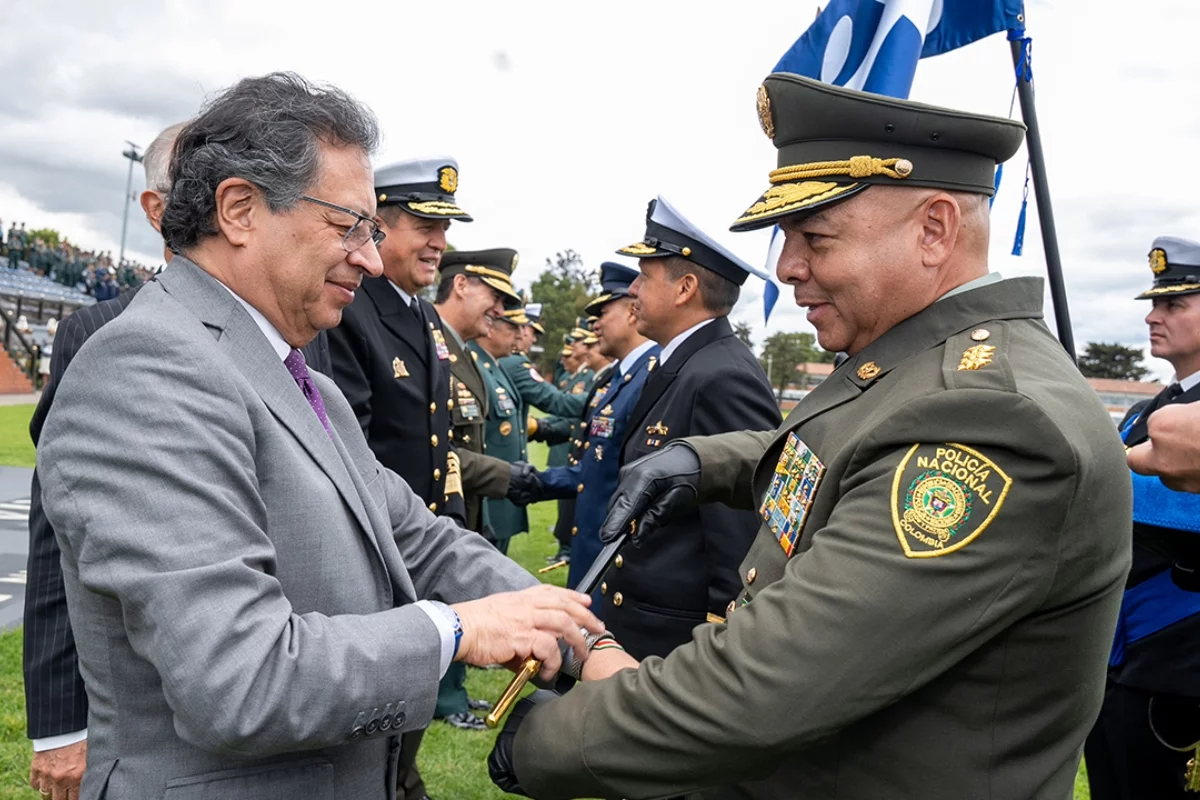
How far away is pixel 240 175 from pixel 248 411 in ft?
1.62

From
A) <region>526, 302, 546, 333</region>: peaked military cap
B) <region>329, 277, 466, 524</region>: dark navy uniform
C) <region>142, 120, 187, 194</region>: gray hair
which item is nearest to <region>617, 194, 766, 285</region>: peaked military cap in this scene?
<region>329, 277, 466, 524</region>: dark navy uniform

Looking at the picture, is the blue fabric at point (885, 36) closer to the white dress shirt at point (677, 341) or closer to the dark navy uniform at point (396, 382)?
the white dress shirt at point (677, 341)

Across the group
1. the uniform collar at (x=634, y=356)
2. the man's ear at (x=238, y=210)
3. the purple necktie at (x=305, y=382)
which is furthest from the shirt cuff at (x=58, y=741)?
the uniform collar at (x=634, y=356)

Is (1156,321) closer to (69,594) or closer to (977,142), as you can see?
(977,142)

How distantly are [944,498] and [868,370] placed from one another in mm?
532

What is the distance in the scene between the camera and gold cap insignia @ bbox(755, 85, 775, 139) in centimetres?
209

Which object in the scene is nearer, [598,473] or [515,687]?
[515,687]

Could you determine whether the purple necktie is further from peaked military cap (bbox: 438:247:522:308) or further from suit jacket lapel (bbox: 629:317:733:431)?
peaked military cap (bbox: 438:247:522:308)

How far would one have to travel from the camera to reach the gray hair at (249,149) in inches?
67.2

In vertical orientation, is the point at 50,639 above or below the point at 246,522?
below

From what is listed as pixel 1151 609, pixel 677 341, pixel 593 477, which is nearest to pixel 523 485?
pixel 593 477

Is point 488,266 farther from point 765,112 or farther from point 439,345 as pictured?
point 765,112

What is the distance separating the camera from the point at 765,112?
2.11 m

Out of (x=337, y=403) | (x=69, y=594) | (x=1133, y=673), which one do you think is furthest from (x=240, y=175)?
(x=1133, y=673)
